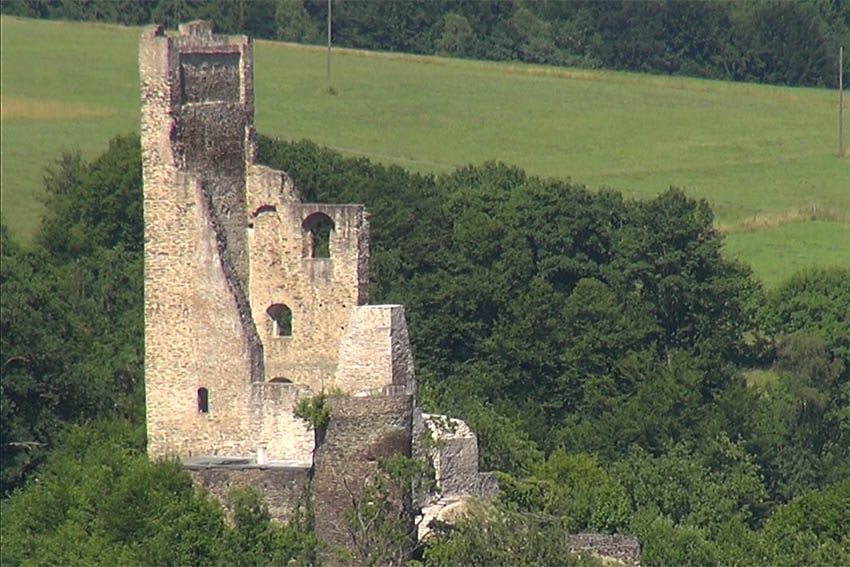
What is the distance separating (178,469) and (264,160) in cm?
2480

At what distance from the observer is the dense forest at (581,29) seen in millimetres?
86438

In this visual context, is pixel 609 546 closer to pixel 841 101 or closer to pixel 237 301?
pixel 237 301

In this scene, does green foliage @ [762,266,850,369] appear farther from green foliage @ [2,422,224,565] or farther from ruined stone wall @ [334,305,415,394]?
ruined stone wall @ [334,305,415,394]

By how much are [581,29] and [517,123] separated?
2.80 meters

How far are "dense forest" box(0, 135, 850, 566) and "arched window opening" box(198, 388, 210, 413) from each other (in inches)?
38.7

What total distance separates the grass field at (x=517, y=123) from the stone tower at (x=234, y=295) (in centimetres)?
2794

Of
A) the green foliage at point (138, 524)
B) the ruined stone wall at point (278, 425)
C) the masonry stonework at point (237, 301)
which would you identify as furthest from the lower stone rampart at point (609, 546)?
the green foliage at point (138, 524)

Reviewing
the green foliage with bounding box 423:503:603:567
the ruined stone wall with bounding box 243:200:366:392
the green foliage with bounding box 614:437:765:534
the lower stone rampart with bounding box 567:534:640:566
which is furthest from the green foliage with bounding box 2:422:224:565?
the green foliage with bounding box 614:437:765:534

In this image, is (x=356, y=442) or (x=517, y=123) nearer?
(x=356, y=442)

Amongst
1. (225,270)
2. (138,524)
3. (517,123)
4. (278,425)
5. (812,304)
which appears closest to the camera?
(138,524)

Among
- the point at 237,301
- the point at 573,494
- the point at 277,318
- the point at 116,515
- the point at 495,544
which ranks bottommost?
the point at 573,494

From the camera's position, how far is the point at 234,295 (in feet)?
164

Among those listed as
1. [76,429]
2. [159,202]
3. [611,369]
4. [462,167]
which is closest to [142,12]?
[462,167]

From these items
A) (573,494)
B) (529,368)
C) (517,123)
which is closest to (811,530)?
(573,494)
